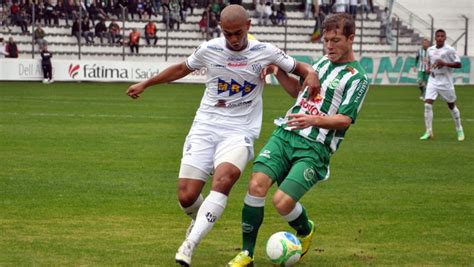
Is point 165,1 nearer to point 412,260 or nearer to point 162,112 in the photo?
point 162,112

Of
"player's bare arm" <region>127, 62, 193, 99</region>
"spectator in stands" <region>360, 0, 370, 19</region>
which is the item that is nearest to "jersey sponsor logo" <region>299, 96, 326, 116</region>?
"player's bare arm" <region>127, 62, 193, 99</region>

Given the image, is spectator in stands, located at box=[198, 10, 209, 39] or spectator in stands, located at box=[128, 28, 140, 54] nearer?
spectator in stands, located at box=[128, 28, 140, 54]

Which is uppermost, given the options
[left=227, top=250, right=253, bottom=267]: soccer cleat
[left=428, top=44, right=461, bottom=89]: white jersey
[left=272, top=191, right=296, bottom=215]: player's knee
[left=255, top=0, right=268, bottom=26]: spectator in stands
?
[left=272, top=191, right=296, bottom=215]: player's knee

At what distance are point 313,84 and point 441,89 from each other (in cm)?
1701

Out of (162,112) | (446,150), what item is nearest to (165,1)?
(162,112)

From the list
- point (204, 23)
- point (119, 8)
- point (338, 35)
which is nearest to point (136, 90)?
point (338, 35)

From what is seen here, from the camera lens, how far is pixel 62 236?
1107 cm

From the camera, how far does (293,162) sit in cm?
966

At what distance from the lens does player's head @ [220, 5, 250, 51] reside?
9.48 m

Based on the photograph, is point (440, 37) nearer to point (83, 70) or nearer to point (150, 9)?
point (83, 70)

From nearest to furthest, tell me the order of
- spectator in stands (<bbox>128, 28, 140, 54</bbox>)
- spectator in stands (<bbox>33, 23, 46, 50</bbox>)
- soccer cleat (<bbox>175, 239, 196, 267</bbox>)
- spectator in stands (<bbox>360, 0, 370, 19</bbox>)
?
soccer cleat (<bbox>175, 239, 196, 267</bbox>), spectator in stands (<bbox>33, 23, 46, 50</bbox>), spectator in stands (<bbox>128, 28, 140, 54</bbox>), spectator in stands (<bbox>360, 0, 370, 19</bbox>)

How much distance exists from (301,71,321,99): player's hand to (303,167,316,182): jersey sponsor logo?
2.23ft

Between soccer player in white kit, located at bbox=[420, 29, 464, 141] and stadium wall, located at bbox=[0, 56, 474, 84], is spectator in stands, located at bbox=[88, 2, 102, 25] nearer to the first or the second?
stadium wall, located at bbox=[0, 56, 474, 84]

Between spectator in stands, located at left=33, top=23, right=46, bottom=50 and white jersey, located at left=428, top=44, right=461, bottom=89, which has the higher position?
white jersey, located at left=428, top=44, right=461, bottom=89
